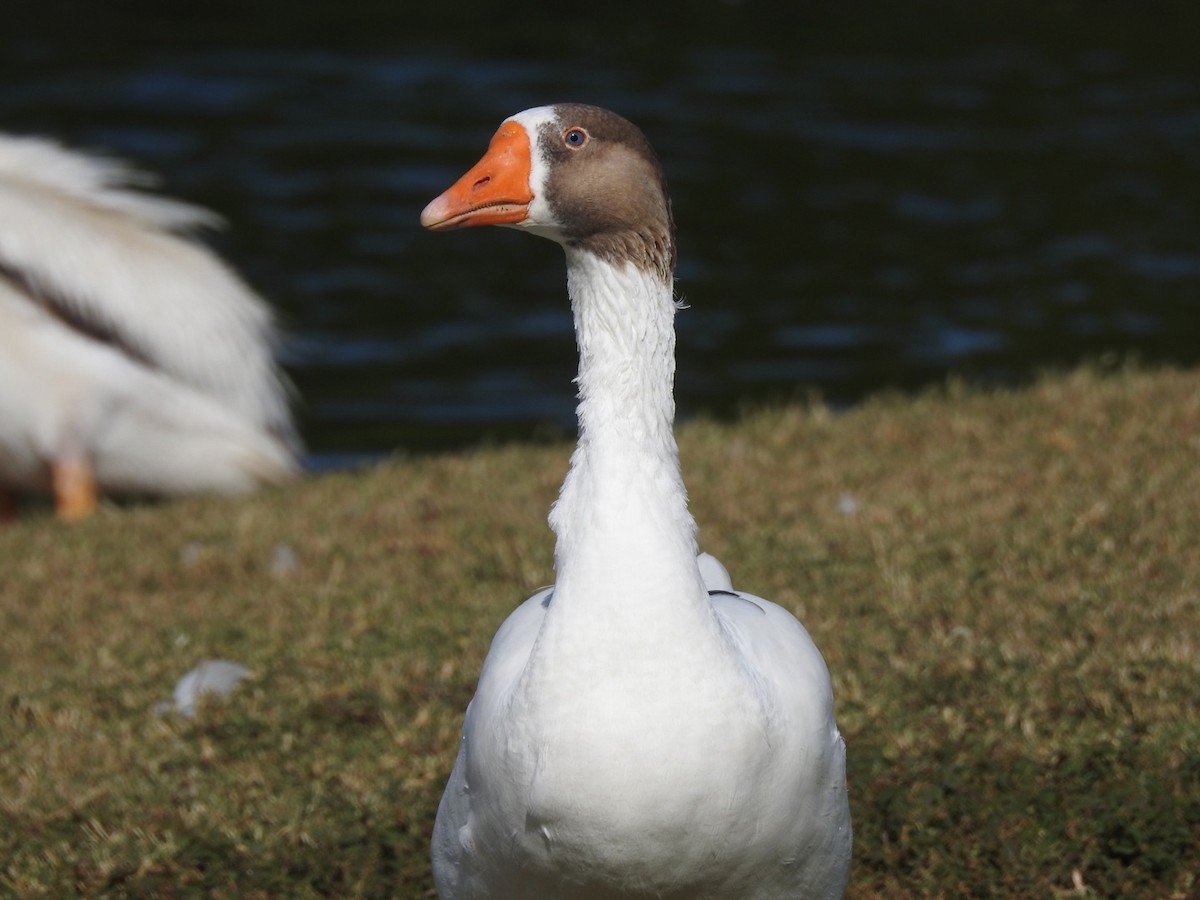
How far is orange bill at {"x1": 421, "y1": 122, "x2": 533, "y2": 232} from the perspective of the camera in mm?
3207

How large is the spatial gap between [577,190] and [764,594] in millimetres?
2271

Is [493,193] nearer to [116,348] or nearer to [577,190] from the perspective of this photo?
[577,190]

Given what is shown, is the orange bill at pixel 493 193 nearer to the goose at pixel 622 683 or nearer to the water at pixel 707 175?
the goose at pixel 622 683

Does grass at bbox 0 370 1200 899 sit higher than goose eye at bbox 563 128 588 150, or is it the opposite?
goose eye at bbox 563 128 588 150

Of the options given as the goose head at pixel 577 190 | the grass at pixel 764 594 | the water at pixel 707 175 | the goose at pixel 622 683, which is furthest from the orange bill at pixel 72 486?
the goose head at pixel 577 190

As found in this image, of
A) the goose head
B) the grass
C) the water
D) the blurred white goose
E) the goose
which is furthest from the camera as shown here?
the water

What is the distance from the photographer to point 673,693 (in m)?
2.96

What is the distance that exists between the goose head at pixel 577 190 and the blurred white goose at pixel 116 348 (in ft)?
15.6

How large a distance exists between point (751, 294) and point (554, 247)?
2060 mm

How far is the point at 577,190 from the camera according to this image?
3.17 m

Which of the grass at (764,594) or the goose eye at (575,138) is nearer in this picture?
the goose eye at (575,138)

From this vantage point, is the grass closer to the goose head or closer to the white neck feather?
the white neck feather

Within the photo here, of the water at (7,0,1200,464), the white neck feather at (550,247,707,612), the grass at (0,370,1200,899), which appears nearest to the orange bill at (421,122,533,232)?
the white neck feather at (550,247,707,612)

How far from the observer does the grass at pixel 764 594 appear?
3967mm
